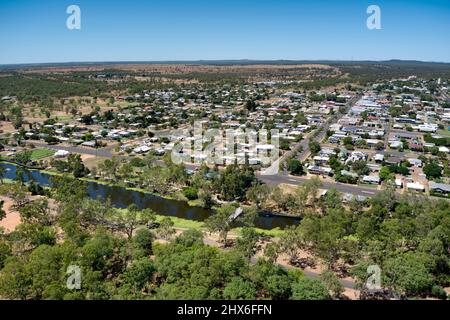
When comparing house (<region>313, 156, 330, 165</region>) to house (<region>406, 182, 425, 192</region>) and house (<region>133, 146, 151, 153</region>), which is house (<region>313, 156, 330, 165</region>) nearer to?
house (<region>406, 182, 425, 192</region>)

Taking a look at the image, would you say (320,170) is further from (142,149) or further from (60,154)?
(60,154)

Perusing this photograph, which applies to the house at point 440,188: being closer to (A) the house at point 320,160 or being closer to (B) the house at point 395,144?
(A) the house at point 320,160

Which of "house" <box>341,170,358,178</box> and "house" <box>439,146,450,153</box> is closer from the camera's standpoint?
"house" <box>341,170,358,178</box>

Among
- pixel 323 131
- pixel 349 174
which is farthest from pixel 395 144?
pixel 349 174

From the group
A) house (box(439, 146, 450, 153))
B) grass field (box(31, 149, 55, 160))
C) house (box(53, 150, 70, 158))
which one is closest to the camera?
house (box(53, 150, 70, 158))

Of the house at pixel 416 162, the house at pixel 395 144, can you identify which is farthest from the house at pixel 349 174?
the house at pixel 395 144

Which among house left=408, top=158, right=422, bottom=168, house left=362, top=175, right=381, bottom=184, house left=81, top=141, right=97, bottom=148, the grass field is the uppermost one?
house left=81, top=141, right=97, bottom=148

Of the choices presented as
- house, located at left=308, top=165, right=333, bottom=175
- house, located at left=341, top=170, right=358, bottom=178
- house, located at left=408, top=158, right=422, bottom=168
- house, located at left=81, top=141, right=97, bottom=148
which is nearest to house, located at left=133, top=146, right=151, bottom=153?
house, located at left=81, top=141, right=97, bottom=148
